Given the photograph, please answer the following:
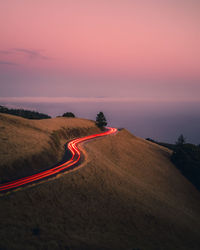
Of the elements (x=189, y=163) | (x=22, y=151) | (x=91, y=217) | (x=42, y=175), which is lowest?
(x=189, y=163)

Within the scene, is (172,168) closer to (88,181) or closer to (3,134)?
(88,181)

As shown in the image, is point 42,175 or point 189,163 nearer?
point 42,175

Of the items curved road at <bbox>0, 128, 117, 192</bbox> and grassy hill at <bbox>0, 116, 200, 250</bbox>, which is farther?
curved road at <bbox>0, 128, 117, 192</bbox>

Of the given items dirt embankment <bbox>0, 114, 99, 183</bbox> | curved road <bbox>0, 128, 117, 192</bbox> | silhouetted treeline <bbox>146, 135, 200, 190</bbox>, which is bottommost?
silhouetted treeline <bbox>146, 135, 200, 190</bbox>

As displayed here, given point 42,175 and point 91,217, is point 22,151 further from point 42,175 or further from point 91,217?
point 91,217

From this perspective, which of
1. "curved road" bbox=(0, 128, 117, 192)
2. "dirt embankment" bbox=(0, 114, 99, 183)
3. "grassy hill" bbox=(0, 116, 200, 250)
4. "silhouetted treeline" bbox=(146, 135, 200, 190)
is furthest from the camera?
"silhouetted treeline" bbox=(146, 135, 200, 190)

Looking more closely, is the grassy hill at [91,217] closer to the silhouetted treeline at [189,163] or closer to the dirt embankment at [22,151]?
the dirt embankment at [22,151]

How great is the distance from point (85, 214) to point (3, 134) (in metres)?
29.3

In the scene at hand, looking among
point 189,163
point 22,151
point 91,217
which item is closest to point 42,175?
point 22,151

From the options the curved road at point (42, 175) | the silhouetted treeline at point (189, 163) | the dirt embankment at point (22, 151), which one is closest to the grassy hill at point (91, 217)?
the curved road at point (42, 175)

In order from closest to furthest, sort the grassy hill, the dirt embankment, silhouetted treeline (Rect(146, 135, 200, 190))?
the grassy hill < the dirt embankment < silhouetted treeline (Rect(146, 135, 200, 190))

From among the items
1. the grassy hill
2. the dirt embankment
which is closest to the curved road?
the dirt embankment

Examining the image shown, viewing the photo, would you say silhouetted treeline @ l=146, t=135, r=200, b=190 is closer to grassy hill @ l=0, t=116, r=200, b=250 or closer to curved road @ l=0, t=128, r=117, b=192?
grassy hill @ l=0, t=116, r=200, b=250

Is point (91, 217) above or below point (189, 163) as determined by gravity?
above
